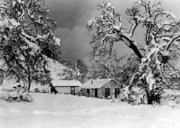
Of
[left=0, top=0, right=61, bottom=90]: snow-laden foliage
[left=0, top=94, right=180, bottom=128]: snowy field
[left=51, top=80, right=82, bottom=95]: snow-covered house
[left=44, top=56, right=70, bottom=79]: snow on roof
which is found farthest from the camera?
[left=51, top=80, right=82, bottom=95]: snow-covered house

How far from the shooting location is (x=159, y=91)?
67.8ft

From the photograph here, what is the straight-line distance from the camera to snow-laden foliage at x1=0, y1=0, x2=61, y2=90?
47.1ft

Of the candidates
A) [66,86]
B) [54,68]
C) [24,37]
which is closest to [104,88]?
[66,86]

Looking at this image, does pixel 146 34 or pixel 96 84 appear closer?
pixel 146 34

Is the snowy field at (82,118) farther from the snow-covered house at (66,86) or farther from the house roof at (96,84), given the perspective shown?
the snow-covered house at (66,86)

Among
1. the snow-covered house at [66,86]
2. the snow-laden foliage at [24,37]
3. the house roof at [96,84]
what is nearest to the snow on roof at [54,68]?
the snow-laden foliage at [24,37]

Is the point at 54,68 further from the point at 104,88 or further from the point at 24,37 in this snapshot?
the point at 104,88

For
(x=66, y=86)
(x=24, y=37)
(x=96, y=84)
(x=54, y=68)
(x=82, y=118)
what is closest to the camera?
(x=82, y=118)

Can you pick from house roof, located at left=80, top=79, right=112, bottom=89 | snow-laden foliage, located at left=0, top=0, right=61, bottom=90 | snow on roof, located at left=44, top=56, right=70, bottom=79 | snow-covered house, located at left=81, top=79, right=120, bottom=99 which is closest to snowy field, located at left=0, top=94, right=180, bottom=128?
snow-laden foliage, located at left=0, top=0, right=61, bottom=90

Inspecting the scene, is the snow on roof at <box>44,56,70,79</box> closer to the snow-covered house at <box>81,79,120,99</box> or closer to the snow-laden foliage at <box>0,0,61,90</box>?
the snow-laden foliage at <box>0,0,61,90</box>

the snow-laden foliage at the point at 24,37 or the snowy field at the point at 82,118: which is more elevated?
the snow-laden foliage at the point at 24,37

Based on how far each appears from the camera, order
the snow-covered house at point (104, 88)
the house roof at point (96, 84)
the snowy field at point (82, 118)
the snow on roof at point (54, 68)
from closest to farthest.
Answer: the snowy field at point (82, 118)
the snow on roof at point (54, 68)
the snow-covered house at point (104, 88)
the house roof at point (96, 84)

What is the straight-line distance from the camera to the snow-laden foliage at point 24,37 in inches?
566

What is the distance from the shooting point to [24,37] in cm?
1574
